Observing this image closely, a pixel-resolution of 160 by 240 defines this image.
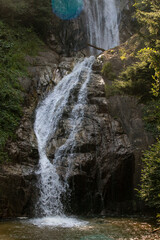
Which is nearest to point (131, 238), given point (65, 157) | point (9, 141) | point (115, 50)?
point (65, 157)

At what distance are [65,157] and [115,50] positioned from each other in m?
10.4

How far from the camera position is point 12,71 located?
14.6 m

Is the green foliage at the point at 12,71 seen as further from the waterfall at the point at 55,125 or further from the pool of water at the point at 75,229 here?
the pool of water at the point at 75,229

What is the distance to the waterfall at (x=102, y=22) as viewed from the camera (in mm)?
26906

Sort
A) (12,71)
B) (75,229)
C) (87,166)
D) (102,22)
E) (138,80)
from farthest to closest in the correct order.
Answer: (102,22) < (12,71) < (138,80) < (87,166) < (75,229)

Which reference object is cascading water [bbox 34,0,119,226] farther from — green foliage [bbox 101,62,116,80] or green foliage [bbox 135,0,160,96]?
green foliage [bbox 135,0,160,96]

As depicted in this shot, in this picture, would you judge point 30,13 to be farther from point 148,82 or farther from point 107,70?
point 148,82

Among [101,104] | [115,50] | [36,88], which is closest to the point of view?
[101,104]

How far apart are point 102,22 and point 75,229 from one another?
1022 inches

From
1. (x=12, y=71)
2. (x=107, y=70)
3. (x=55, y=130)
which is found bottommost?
(x=55, y=130)

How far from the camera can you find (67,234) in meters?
6.59

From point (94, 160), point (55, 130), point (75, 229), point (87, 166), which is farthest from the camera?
point (55, 130)

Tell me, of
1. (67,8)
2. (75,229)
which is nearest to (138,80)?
(75,229)

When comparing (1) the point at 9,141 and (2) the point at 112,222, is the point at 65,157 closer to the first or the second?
(1) the point at 9,141
